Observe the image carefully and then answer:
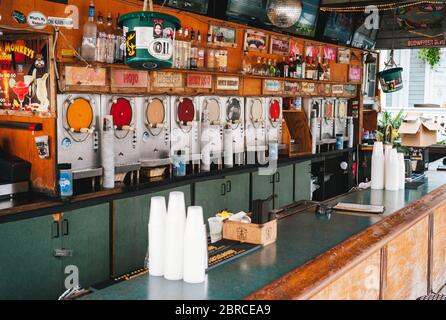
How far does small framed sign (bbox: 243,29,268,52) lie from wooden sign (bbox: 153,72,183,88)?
4.04 ft

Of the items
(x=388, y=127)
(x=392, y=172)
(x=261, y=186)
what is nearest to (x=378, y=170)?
(x=392, y=172)

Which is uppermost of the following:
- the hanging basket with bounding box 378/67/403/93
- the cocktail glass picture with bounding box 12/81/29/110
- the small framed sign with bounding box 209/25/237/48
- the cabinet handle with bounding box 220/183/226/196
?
the small framed sign with bounding box 209/25/237/48

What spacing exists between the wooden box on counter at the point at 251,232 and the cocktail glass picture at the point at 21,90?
232cm

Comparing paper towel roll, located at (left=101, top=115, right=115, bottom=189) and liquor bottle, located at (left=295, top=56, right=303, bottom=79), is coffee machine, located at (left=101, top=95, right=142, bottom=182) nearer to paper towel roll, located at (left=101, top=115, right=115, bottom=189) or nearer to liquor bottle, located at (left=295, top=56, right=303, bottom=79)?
paper towel roll, located at (left=101, top=115, right=115, bottom=189)

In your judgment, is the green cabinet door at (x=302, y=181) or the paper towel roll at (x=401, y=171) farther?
the green cabinet door at (x=302, y=181)

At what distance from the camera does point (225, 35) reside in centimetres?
613

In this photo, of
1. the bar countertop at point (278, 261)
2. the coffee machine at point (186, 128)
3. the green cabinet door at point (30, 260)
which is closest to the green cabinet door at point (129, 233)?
the green cabinet door at point (30, 260)

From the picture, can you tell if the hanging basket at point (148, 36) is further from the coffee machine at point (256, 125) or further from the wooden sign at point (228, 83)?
the coffee machine at point (256, 125)

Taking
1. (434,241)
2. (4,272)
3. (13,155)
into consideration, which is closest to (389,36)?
(434,241)

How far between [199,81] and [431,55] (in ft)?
23.9

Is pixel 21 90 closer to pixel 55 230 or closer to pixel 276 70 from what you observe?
pixel 55 230

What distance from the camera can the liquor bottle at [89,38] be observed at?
176 inches

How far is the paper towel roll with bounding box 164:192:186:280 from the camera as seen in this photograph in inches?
89.1

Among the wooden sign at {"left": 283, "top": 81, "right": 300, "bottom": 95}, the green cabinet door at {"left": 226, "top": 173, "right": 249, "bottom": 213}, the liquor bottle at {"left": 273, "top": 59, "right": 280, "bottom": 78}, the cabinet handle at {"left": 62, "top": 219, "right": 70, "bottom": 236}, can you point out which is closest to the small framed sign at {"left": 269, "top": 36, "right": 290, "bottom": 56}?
the liquor bottle at {"left": 273, "top": 59, "right": 280, "bottom": 78}
